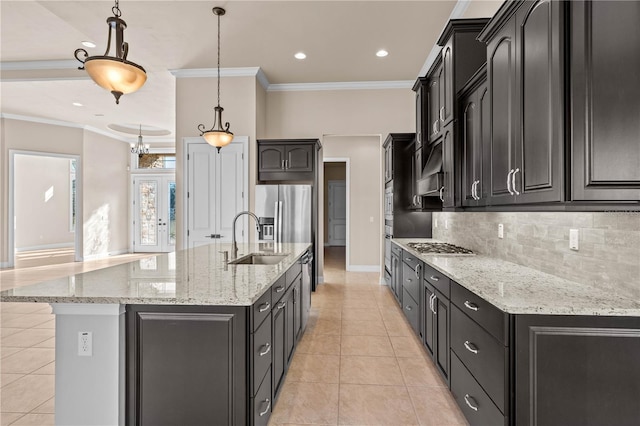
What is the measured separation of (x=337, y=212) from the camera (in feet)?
37.8

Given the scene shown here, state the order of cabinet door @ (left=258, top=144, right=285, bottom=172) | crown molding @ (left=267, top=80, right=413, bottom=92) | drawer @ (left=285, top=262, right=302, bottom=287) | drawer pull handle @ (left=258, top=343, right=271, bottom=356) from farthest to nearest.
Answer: crown molding @ (left=267, top=80, right=413, bottom=92) < cabinet door @ (left=258, top=144, right=285, bottom=172) < drawer @ (left=285, top=262, right=302, bottom=287) < drawer pull handle @ (left=258, top=343, right=271, bottom=356)

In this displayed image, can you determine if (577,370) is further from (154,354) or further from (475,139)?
(154,354)

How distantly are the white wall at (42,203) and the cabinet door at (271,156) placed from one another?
22.4ft

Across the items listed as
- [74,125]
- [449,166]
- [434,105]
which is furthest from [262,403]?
[74,125]

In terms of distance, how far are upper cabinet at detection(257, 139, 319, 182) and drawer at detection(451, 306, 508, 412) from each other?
143 inches

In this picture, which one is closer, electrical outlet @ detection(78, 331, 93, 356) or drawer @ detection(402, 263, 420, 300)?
electrical outlet @ detection(78, 331, 93, 356)

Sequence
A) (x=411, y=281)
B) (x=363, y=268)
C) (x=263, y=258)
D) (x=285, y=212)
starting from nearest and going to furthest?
(x=263, y=258) → (x=411, y=281) → (x=285, y=212) → (x=363, y=268)

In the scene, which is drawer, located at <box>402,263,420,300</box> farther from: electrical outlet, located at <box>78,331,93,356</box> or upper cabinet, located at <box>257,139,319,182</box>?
electrical outlet, located at <box>78,331,93,356</box>

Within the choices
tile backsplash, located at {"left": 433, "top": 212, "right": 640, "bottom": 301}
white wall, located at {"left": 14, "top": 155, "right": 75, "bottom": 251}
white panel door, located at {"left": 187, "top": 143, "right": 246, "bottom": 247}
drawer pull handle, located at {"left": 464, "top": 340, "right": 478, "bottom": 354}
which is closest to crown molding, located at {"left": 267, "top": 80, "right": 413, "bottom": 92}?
white panel door, located at {"left": 187, "top": 143, "right": 246, "bottom": 247}

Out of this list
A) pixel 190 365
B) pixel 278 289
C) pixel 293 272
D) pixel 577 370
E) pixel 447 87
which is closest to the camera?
pixel 577 370

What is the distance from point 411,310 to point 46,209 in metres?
11.2

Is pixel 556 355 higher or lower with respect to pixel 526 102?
lower

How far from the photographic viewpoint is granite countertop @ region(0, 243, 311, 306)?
1545 millimetres

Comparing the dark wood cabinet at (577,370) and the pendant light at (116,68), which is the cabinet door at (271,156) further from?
the dark wood cabinet at (577,370)
